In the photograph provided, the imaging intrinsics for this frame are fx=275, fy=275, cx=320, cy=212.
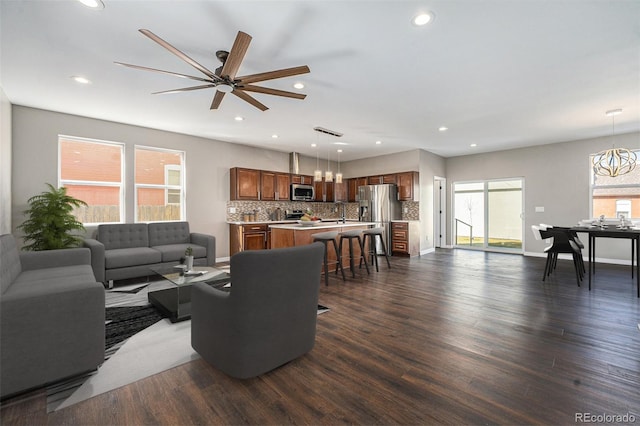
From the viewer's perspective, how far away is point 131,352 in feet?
7.43

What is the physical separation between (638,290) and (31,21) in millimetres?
7281

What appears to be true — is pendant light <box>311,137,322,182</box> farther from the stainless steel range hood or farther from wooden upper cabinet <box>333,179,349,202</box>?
wooden upper cabinet <box>333,179,349,202</box>

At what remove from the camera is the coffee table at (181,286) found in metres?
2.88

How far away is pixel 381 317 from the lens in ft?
9.79

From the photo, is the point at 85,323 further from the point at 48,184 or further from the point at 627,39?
the point at 627,39

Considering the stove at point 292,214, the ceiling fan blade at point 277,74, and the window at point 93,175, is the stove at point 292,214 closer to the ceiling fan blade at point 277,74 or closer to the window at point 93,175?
the window at point 93,175

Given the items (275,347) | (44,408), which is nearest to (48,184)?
(44,408)

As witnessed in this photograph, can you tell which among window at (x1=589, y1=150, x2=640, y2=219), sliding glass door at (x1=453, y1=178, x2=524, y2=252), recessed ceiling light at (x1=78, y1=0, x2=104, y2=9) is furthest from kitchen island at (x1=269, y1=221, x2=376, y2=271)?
window at (x1=589, y1=150, x2=640, y2=219)

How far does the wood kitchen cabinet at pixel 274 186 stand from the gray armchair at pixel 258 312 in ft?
16.4

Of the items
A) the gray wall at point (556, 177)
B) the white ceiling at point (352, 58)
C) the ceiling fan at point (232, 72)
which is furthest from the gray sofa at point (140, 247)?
the gray wall at point (556, 177)

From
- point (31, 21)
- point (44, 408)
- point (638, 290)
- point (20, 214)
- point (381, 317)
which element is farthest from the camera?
point (20, 214)

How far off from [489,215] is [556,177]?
1722 mm

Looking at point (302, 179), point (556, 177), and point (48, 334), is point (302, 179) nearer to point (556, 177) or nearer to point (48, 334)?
point (556, 177)

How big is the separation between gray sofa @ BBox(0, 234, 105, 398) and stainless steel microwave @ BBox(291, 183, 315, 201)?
573 centimetres
